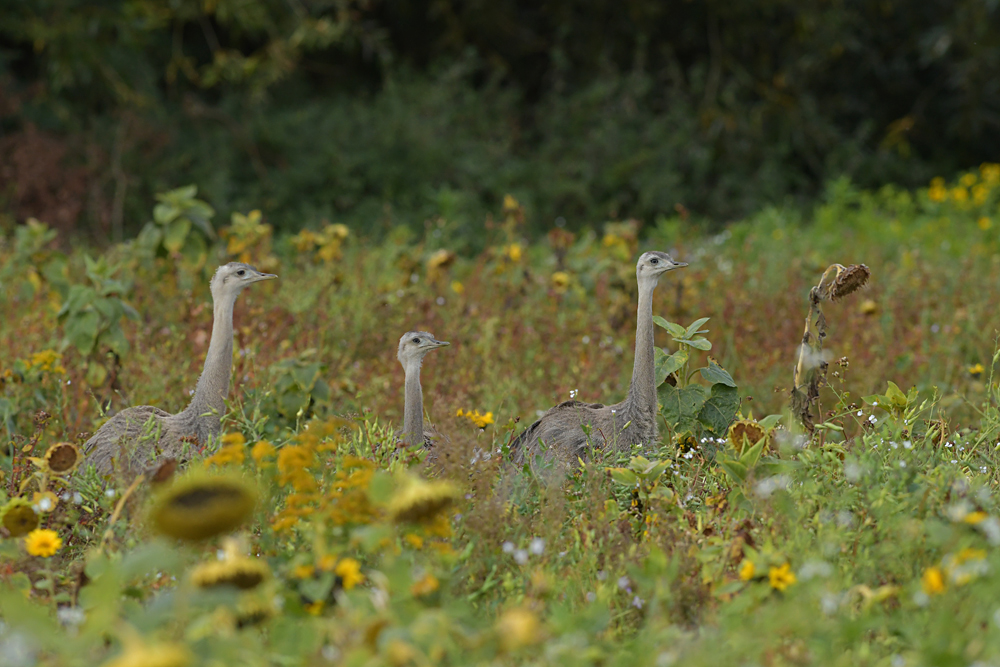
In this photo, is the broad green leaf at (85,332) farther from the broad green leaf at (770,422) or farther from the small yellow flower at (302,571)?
the broad green leaf at (770,422)

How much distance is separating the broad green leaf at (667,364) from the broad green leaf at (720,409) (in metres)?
0.15

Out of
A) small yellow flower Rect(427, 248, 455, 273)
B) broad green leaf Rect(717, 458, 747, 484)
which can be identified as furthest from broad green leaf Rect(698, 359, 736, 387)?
small yellow flower Rect(427, 248, 455, 273)

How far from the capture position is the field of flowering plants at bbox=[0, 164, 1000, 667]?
2268 mm

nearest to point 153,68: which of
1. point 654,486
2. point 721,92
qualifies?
point 721,92

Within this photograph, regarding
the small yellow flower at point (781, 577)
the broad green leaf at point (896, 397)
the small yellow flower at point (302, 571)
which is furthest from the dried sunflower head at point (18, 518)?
the broad green leaf at point (896, 397)

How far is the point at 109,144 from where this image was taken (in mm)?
11305

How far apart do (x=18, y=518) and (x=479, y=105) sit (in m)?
10.4

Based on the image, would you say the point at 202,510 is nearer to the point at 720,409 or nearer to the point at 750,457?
the point at 750,457

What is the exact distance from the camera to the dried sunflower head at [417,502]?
2.32 metres

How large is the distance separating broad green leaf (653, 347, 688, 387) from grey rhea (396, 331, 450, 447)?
0.84 meters

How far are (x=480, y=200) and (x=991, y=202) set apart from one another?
5286 mm

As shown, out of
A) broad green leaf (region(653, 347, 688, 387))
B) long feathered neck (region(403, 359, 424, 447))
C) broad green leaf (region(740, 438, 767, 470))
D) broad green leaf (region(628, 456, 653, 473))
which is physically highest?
broad green leaf (region(740, 438, 767, 470))

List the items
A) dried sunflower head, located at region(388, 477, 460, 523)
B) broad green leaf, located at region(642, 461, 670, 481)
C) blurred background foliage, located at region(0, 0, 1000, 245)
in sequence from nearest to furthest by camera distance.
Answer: dried sunflower head, located at region(388, 477, 460, 523) < broad green leaf, located at region(642, 461, 670, 481) < blurred background foliage, located at region(0, 0, 1000, 245)

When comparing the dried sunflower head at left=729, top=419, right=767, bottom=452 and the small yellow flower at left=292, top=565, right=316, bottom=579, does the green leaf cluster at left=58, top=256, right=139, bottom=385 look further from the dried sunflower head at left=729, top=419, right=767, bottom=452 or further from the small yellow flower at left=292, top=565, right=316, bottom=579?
the dried sunflower head at left=729, top=419, right=767, bottom=452
